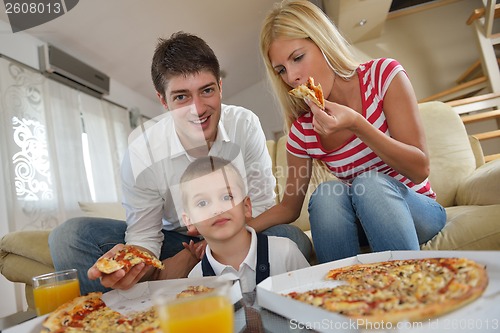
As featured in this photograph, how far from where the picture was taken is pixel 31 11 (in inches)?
51.4

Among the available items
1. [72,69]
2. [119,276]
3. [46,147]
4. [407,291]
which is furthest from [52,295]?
[46,147]

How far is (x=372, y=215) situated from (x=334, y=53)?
0.43 metres

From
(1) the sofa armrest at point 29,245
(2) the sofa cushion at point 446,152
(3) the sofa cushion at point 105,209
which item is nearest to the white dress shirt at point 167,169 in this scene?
(3) the sofa cushion at point 105,209

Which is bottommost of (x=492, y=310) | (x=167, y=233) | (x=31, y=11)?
(x=492, y=310)

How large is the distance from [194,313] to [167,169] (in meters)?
0.76

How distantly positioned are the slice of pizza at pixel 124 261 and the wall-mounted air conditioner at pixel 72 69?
0.66m

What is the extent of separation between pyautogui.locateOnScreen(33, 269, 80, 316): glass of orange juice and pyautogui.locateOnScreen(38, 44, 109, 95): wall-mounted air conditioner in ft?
2.11

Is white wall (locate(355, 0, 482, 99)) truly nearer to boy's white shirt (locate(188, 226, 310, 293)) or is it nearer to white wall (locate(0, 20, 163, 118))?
white wall (locate(0, 20, 163, 118))

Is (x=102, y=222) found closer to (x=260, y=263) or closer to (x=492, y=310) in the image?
(x=260, y=263)

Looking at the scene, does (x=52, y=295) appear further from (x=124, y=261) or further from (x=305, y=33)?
(x=305, y=33)

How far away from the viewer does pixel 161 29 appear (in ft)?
3.71

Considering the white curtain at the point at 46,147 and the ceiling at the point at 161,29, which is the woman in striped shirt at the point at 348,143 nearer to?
the ceiling at the point at 161,29

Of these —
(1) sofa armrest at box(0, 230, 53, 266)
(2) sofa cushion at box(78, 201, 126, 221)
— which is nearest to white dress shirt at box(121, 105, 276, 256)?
(2) sofa cushion at box(78, 201, 126, 221)

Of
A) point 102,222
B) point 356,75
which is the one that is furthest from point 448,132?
point 102,222
